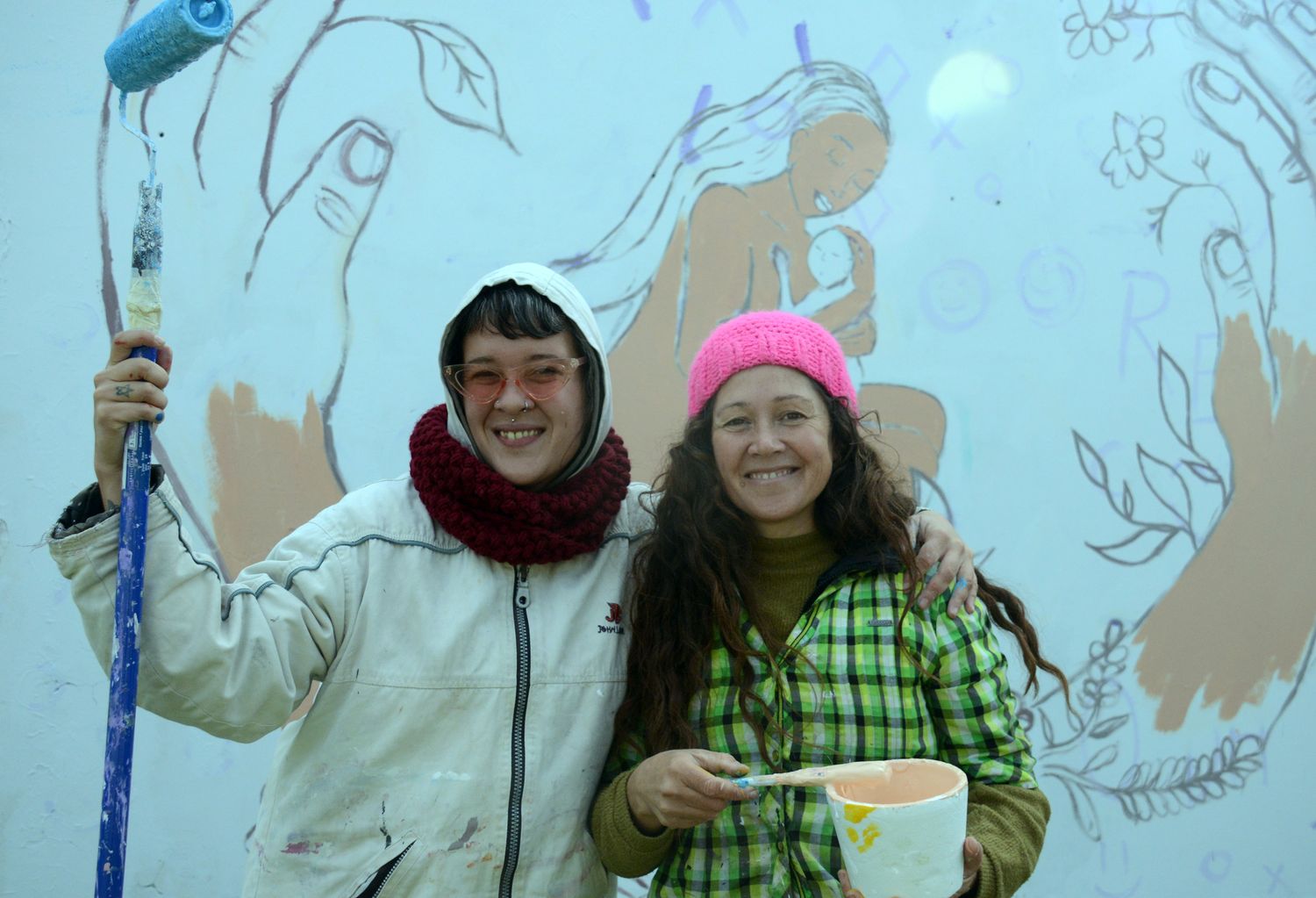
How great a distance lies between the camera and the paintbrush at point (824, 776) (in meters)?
1.53

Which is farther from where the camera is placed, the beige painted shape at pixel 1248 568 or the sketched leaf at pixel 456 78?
the beige painted shape at pixel 1248 568

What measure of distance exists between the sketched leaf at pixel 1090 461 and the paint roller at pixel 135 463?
2623 millimetres

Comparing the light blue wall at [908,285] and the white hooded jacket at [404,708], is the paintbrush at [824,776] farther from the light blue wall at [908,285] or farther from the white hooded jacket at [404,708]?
the light blue wall at [908,285]

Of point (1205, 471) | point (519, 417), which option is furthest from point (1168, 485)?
point (519, 417)

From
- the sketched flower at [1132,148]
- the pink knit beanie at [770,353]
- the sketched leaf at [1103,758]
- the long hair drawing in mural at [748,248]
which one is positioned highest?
the sketched flower at [1132,148]

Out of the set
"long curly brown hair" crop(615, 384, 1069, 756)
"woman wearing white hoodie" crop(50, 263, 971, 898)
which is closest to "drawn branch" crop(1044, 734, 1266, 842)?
"long curly brown hair" crop(615, 384, 1069, 756)

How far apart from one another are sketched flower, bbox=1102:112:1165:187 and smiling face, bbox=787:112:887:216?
2.45 ft

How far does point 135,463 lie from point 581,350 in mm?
770

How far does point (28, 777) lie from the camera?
2514 mm

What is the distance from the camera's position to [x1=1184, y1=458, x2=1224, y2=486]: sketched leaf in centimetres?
327

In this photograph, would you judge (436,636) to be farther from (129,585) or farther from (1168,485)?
(1168,485)

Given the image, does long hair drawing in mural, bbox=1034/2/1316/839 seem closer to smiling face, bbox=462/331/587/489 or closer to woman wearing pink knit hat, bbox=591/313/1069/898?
woman wearing pink knit hat, bbox=591/313/1069/898

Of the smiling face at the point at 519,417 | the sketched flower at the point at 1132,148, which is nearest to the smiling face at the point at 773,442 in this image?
the smiling face at the point at 519,417

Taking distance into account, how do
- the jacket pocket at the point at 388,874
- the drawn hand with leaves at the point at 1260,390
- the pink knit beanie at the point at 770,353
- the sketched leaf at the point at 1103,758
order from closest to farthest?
1. the jacket pocket at the point at 388,874
2. the pink knit beanie at the point at 770,353
3. the sketched leaf at the point at 1103,758
4. the drawn hand with leaves at the point at 1260,390
